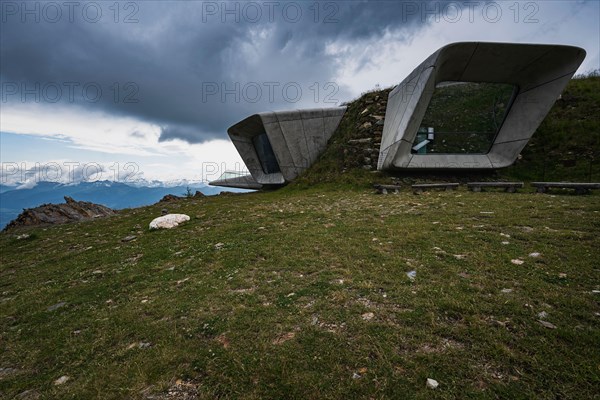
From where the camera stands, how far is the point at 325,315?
455cm

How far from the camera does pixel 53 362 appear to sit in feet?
14.0

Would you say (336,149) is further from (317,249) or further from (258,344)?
(258,344)

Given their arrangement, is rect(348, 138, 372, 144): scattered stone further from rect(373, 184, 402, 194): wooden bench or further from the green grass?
the green grass

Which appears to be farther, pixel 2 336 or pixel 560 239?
pixel 560 239

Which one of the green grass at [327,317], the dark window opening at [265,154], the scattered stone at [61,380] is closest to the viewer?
the green grass at [327,317]

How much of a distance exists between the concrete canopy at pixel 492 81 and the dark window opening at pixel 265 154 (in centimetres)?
1611

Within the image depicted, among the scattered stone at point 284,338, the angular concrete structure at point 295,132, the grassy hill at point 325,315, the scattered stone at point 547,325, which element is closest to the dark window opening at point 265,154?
the angular concrete structure at point 295,132

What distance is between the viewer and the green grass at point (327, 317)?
3252 millimetres

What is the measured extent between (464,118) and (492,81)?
3197 mm

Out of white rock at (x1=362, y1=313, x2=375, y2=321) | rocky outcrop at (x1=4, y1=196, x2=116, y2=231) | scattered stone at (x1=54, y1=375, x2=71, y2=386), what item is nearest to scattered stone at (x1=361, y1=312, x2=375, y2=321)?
white rock at (x1=362, y1=313, x2=375, y2=321)

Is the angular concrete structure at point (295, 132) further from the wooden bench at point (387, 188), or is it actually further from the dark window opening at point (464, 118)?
the wooden bench at point (387, 188)

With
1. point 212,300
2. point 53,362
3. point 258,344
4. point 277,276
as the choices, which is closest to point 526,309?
point 258,344

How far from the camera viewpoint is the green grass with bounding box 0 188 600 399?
325 cm

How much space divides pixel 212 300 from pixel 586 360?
5.54 metres
